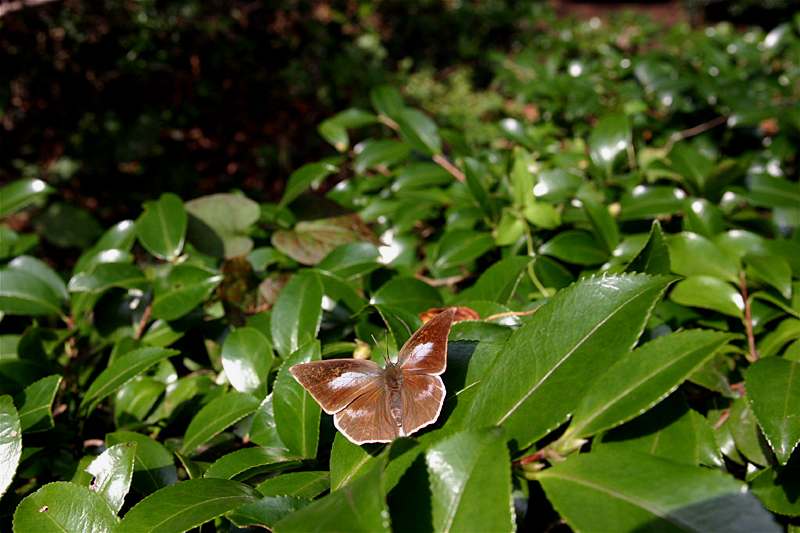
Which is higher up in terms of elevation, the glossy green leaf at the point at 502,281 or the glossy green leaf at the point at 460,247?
the glossy green leaf at the point at 502,281

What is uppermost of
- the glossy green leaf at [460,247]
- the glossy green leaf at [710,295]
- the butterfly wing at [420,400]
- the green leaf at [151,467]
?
the butterfly wing at [420,400]

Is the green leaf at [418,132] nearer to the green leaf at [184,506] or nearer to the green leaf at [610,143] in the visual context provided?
the green leaf at [610,143]

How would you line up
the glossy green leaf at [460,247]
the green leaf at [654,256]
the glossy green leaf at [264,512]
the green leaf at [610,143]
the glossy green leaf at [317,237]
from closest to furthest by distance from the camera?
the glossy green leaf at [264,512] → the green leaf at [654,256] → the glossy green leaf at [460,247] → the glossy green leaf at [317,237] → the green leaf at [610,143]

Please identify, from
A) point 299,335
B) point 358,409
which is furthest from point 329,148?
point 358,409

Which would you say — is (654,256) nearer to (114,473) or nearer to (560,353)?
(560,353)

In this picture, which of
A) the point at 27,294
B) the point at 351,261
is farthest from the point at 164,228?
the point at 351,261

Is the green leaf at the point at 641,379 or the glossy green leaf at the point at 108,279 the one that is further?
the glossy green leaf at the point at 108,279

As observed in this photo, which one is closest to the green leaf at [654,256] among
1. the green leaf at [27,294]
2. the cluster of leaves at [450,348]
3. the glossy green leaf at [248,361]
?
the cluster of leaves at [450,348]

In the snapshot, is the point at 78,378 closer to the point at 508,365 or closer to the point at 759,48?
the point at 508,365
